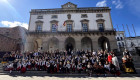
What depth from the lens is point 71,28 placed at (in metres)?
19.2

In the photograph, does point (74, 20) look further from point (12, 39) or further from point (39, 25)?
point (12, 39)

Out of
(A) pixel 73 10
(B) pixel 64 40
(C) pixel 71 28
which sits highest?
(A) pixel 73 10

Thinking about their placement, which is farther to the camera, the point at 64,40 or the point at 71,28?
the point at 71,28

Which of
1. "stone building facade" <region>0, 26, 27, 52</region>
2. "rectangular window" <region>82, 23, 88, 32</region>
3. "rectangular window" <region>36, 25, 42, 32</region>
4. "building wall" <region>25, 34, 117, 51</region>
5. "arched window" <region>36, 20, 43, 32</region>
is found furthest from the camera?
"arched window" <region>36, 20, 43, 32</region>

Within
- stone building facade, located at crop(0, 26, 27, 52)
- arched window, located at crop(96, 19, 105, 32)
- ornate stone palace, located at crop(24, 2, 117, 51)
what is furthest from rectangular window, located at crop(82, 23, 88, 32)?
stone building facade, located at crop(0, 26, 27, 52)

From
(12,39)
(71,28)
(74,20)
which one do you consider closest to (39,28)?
(71,28)

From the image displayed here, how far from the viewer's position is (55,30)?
63.3 feet

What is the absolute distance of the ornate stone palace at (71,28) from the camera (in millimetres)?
18027

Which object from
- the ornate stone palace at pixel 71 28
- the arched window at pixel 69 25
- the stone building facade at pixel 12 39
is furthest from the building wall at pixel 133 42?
the stone building facade at pixel 12 39

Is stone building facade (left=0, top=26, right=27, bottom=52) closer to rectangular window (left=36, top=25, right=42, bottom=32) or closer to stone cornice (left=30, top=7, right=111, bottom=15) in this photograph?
rectangular window (left=36, top=25, right=42, bottom=32)

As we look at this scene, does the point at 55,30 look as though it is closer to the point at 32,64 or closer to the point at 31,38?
the point at 31,38

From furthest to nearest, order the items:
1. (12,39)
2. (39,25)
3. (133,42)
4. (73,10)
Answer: (133,42), (12,39), (73,10), (39,25)

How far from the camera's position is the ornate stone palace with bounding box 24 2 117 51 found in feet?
59.1

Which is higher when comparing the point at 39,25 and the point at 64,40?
the point at 39,25
